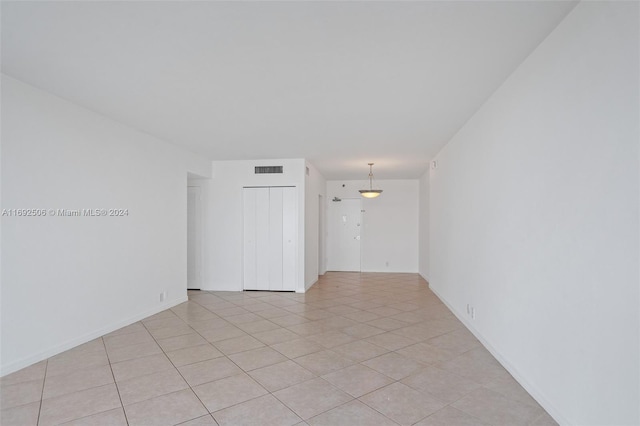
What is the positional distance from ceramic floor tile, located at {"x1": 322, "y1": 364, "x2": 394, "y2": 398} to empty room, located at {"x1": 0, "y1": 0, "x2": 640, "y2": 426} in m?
0.02

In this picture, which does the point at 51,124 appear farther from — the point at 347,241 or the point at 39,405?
the point at 347,241

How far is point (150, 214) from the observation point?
4.88 m


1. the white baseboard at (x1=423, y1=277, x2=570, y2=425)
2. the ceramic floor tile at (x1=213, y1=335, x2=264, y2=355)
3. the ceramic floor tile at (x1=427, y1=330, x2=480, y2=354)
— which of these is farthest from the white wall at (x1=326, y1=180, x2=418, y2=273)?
the ceramic floor tile at (x1=213, y1=335, x2=264, y2=355)

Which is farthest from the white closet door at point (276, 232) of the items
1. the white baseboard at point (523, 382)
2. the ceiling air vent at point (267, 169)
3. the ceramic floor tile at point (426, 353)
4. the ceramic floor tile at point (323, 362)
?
the white baseboard at point (523, 382)

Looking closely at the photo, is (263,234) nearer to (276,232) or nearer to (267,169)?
(276,232)

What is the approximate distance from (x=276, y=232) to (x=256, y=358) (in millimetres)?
3573

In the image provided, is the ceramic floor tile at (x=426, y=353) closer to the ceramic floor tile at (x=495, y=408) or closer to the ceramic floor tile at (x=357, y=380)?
the ceramic floor tile at (x=357, y=380)

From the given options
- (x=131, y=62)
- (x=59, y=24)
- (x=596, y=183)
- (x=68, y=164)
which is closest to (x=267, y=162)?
(x=68, y=164)

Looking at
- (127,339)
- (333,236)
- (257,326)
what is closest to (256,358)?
(257,326)

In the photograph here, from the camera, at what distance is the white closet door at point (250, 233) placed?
6.80 meters

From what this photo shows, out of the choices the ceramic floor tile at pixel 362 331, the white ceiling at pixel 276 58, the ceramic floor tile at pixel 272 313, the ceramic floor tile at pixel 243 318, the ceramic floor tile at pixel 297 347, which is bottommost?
the ceramic floor tile at pixel 272 313

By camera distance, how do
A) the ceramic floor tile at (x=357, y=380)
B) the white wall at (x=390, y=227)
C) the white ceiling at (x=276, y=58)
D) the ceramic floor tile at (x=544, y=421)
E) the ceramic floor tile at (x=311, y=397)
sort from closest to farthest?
the white ceiling at (x=276, y=58) < the ceramic floor tile at (x=544, y=421) < the ceramic floor tile at (x=311, y=397) < the ceramic floor tile at (x=357, y=380) < the white wall at (x=390, y=227)

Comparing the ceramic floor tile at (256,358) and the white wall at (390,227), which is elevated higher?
the white wall at (390,227)

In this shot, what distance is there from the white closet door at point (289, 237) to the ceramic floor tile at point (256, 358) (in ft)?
10.2
